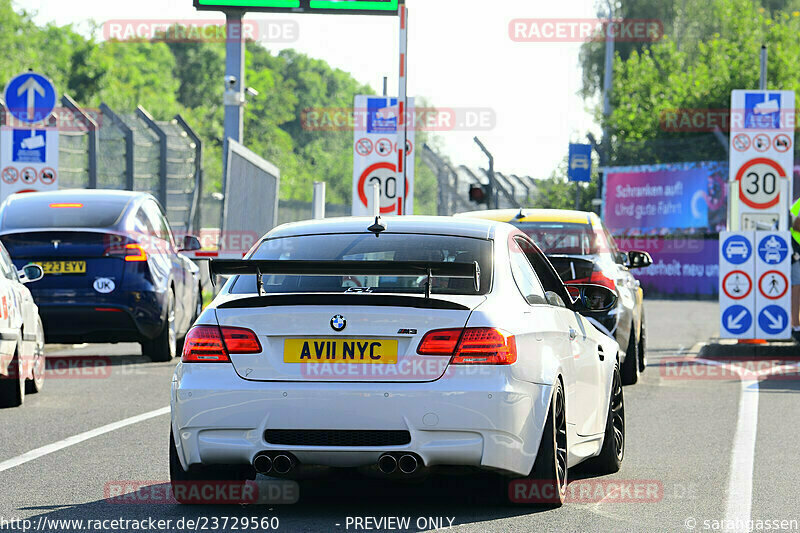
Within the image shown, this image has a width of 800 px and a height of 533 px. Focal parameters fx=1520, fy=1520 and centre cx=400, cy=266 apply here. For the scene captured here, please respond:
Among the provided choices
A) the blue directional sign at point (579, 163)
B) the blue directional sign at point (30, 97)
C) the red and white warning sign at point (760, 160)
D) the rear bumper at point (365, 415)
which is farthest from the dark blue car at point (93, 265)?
the blue directional sign at point (579, 163)

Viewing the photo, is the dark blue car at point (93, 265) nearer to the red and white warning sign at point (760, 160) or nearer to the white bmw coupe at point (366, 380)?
the red and white warning sign at point (760, 160)

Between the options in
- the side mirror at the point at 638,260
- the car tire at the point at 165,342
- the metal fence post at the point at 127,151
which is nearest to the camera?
the side mirror at the point at 638,260

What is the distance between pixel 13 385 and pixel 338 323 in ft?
18.9

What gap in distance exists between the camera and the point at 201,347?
6.80m

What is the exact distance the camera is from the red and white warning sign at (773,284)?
59.6 ft

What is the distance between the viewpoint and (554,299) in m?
7.89

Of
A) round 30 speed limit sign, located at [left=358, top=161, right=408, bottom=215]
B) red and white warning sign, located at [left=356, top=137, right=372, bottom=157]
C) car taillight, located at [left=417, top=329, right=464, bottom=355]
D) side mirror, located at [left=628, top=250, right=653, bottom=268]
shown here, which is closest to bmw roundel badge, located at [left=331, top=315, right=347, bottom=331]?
car taillight, located at [left=417, top=329, right=464, bottom=355]

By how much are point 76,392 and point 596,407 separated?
6151 millimetres

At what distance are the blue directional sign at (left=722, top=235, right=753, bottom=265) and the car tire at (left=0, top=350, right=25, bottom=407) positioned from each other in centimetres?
952

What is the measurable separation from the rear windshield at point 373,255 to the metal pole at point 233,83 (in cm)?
1462

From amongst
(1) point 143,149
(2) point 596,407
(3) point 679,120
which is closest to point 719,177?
(3) point 679,120

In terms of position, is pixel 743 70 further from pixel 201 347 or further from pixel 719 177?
pixel 201 347

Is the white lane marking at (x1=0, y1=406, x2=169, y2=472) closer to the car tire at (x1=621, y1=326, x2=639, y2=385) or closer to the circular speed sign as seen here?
the car tire at (x1=621, y1=326, x2=639, y2=385)

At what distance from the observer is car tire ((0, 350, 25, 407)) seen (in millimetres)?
11594
